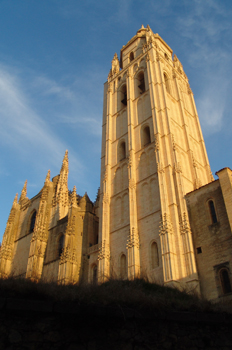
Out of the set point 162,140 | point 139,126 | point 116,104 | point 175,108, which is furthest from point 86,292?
point 116,104

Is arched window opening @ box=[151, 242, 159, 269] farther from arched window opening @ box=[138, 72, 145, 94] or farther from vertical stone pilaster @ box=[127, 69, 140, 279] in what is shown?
arched window opening @ box=[138, 72, 145, 94]

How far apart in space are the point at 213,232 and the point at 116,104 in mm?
20447

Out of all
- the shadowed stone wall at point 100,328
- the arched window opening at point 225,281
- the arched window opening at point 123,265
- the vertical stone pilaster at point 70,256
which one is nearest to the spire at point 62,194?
the vertical stone pilaster at point 70,256

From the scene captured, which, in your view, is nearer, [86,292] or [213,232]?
[86,292]

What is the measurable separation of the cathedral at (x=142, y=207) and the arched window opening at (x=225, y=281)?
6cm

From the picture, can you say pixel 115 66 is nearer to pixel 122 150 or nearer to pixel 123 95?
pixel 123 95

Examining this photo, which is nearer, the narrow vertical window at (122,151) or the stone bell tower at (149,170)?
the stone bell tower at (149,170)

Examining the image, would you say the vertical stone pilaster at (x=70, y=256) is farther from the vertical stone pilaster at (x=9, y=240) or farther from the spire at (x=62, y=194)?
the vertical stone pilaster at (x=9, y=240)

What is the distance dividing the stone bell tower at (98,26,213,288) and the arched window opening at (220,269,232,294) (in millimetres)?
1542

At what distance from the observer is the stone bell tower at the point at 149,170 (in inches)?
808

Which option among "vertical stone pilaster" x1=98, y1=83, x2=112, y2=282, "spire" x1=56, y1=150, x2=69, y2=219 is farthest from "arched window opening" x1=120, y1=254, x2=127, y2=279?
"spire" x1=56, y1=150, x2=69, y2=219

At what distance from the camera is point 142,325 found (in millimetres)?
7402

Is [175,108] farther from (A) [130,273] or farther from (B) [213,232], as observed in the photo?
(A) [130,273]

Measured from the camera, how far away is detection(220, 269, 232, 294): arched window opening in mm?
17106
